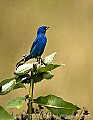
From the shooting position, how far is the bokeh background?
1.45 meters

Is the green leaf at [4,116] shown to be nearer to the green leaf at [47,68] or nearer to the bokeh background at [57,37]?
the green leaf at [47,68]

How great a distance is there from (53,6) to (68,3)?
0.25 feet

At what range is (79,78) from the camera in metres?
1.45

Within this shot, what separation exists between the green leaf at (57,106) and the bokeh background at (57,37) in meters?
0.93

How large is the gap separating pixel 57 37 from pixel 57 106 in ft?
3.25

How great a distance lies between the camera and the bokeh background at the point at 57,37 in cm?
145

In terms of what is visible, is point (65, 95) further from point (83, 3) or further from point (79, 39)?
point (83, 3)

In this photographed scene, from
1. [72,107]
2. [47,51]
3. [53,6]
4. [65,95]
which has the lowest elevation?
[72,107]

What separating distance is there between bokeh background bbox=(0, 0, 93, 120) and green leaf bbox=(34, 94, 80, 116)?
36.6 inches

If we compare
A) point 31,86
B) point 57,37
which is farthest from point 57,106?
point 57,37

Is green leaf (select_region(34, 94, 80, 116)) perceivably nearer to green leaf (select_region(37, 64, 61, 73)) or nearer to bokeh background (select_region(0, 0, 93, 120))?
green leaf (select_region(37, 64, 61, 73))

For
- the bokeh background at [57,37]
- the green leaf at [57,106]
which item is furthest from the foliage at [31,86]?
the bokeh background at [57,37]

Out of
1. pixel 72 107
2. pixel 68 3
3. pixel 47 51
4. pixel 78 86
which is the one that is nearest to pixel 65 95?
pixel 78 86

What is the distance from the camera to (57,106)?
1.67 feet
